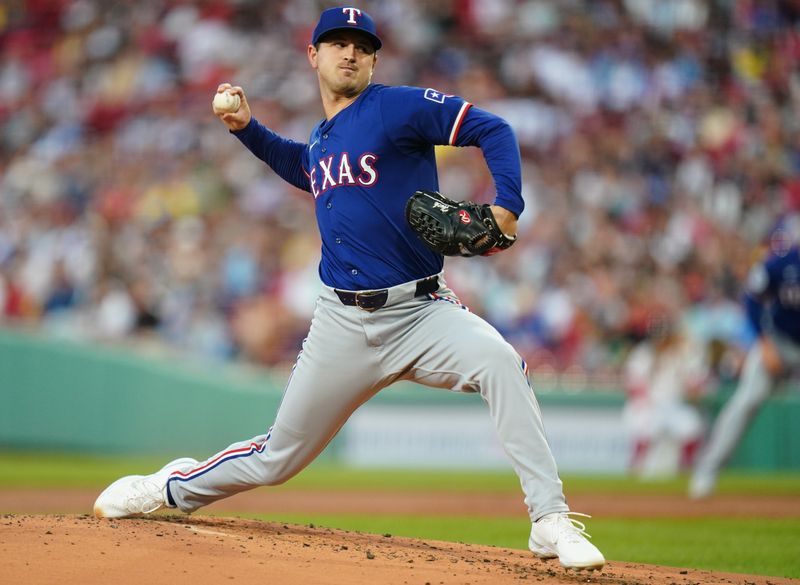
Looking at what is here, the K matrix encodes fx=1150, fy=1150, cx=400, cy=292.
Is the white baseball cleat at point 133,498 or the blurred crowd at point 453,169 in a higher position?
the blurred crowd at point 453,169

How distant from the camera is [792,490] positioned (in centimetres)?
966

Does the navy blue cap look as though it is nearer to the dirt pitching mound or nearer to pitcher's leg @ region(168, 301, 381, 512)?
pitcher's leg @ region(168, 301, 381, 512)

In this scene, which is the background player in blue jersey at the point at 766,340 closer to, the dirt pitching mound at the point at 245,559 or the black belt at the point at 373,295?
the dirt pitching mound at the point at 245,559

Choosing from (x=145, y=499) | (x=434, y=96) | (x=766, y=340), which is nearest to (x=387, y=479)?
(x=766, y=340)

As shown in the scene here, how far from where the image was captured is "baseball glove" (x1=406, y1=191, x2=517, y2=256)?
4008mm

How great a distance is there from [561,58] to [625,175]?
7.80 ft

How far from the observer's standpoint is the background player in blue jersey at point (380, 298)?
4145mm

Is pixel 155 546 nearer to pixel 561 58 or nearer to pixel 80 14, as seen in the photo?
pixel 561 58

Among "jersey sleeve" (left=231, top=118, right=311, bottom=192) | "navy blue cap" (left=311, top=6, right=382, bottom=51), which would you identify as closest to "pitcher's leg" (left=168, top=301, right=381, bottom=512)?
"jersey sleeve" (left=231, top=118, right=311, bottom=192)

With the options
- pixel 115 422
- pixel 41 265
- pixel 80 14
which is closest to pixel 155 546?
pixel 115 422

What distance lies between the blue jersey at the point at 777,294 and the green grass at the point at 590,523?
4.79 feet

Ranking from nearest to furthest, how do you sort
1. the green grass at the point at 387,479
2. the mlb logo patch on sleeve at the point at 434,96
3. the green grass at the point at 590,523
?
the mlb logo patch on sleeve at the point at 434,96 < the green grass at the point at 590,523 < the green grass at the point at 387,479

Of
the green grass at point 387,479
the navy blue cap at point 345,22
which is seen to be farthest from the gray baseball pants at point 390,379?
the green grass at point 387,479

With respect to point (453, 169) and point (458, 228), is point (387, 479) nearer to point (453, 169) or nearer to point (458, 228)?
point (453, 169)
